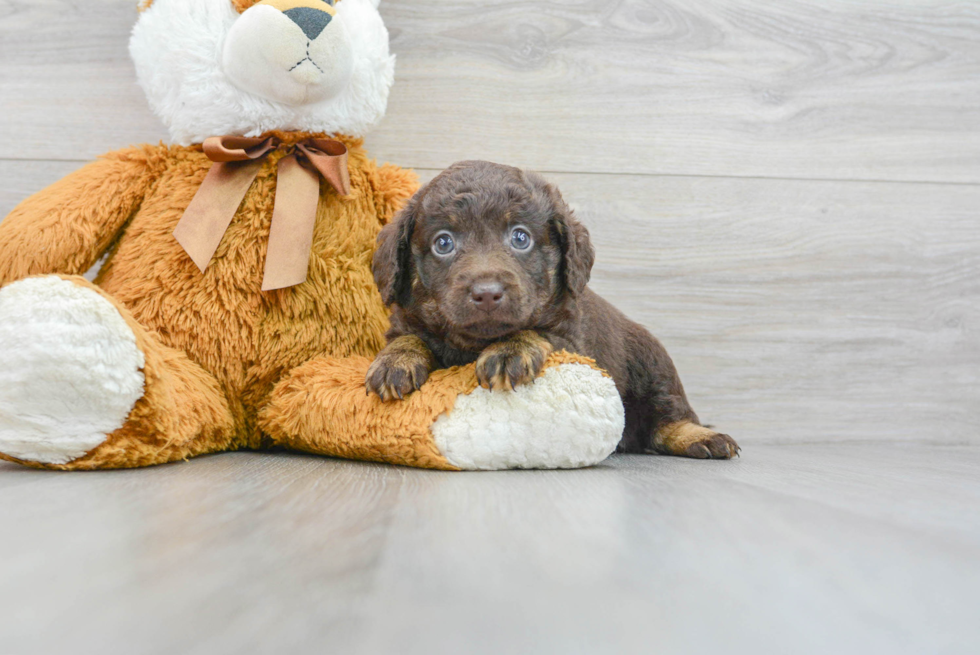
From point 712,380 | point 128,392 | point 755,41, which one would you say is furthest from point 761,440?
point 128,392

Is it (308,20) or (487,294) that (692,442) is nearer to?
(487,294)

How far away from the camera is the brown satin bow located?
64.5 inches

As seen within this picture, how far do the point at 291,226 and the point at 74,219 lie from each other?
49cm

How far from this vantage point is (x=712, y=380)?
2.28 meters

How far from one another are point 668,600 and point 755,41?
6.98ft

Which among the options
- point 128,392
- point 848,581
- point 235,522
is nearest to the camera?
point 848,581

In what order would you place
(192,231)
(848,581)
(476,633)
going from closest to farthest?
(476,633)
(848,581)
(192,231)

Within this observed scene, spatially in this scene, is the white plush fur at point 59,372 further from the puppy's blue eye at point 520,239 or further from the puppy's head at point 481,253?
the puppy's blue eye at point 520,239

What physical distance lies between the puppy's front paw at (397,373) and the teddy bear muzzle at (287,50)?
660 mm

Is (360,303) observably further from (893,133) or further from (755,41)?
(893,133)

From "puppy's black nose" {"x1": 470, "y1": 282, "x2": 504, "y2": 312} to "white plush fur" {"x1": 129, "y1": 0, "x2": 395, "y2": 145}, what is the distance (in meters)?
0.70

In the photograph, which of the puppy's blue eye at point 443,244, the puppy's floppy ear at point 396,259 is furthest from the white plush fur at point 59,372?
the puppy's blue eye at point 443,244

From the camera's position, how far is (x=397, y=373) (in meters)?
1.41

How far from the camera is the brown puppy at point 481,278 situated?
4.47 feet
